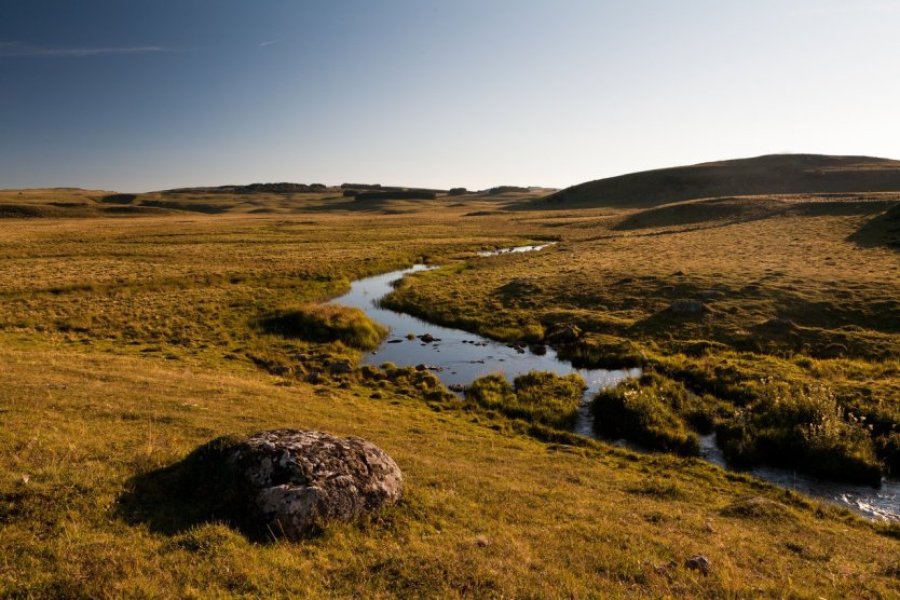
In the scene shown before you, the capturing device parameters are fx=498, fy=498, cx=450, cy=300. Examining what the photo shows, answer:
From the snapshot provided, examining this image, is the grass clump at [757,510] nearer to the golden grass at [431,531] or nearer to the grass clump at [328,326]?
the golden grass at [431,531]

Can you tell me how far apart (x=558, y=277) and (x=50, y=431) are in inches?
1762

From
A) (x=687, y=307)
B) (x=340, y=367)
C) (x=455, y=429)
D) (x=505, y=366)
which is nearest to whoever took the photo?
(x=455, y=429)

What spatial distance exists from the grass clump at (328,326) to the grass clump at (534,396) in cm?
1106

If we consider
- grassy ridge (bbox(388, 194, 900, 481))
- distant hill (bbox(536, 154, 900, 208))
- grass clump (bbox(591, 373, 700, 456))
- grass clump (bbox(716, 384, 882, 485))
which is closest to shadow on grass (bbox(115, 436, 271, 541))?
grass clump (bbox(591, 373, 700, 456))

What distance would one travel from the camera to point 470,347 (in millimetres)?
33969

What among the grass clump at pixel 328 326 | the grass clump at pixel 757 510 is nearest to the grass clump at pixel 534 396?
the grass clump at pixel 757 510

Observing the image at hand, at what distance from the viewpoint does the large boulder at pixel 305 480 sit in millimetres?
9430

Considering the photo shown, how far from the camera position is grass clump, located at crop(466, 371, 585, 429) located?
22.5 metres

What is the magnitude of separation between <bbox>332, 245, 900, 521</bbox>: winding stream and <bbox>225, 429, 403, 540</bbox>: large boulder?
12858 millimetres

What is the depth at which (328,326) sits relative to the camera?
35.6 m

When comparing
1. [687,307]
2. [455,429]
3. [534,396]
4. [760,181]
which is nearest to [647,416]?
[534,396]

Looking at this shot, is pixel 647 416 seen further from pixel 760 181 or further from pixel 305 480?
pixel 760 181

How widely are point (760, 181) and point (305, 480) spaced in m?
200

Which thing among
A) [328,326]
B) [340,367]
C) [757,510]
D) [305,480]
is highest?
[305,480]
